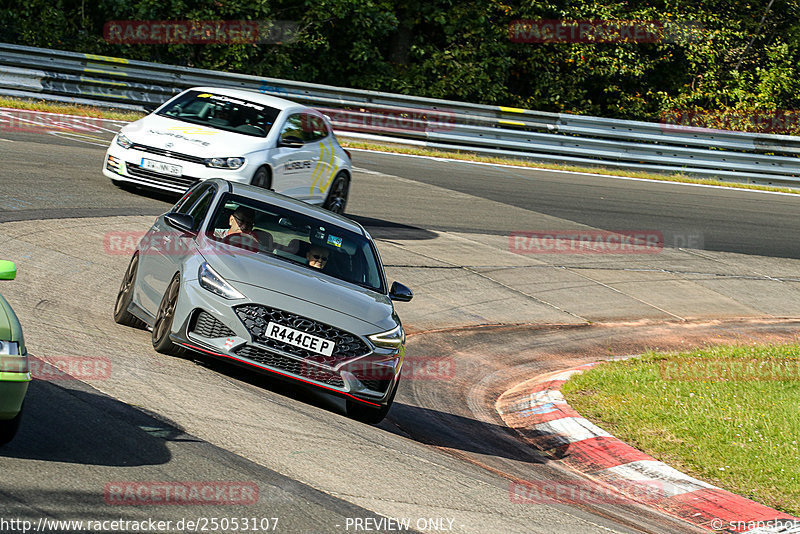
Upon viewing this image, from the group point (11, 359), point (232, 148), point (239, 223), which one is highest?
point (232, 148)

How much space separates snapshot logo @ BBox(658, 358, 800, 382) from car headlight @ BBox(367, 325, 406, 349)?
3.74 metres

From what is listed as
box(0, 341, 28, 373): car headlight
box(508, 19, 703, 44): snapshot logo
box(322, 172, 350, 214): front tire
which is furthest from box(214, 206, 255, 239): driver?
box(508, 19, 703, 44): snapshot logo

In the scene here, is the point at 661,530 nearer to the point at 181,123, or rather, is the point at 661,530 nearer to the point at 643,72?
the point at 181,123

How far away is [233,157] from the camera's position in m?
13.9

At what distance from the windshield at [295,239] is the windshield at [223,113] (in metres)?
5.91

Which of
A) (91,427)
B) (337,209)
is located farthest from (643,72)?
(91,427)

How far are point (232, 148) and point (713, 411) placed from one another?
746 centimetres

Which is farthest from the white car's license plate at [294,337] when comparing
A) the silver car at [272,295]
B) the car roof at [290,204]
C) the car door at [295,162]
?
the car door at [295,162]

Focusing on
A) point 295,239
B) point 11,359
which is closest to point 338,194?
point 295,239

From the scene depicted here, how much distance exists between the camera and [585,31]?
30688 millimetres

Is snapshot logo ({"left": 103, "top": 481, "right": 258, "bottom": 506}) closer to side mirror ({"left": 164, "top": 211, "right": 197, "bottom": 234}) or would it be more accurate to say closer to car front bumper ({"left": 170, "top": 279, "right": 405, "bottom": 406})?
car front bumper ({"left": 170, "top": 279, "right": 405, "bottom": 406})

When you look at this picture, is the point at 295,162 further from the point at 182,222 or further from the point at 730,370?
the point at 730,370

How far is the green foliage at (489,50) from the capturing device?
27344 millimetres

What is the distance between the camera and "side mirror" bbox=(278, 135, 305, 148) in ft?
48.6
